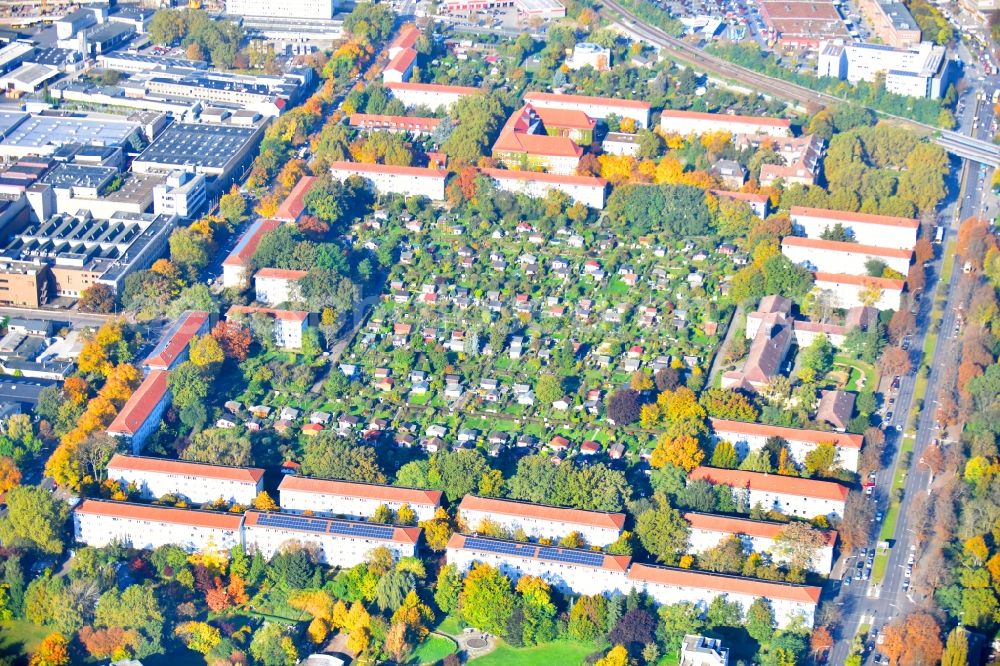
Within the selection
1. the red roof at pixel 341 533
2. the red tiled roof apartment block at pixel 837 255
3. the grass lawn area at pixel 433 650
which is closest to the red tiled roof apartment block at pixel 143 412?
the red roof at pixel 341 533

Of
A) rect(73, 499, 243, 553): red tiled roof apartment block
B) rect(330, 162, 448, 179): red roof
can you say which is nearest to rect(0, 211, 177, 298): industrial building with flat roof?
rect(330, 162, 448, 179): red roof

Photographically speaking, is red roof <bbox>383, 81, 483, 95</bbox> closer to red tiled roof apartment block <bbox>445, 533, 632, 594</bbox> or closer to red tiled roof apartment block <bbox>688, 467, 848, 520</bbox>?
red tiled roof apartment block <bbox>688, 467, 848, 520</bbox>

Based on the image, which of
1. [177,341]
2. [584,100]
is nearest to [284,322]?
[177,341]

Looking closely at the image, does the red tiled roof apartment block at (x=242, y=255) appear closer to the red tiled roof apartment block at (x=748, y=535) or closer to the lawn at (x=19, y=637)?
the lawn at (x=19, y=637)

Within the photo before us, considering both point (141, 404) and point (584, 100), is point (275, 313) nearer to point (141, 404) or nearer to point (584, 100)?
point (141, 404)

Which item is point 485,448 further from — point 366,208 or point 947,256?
point 947,256
